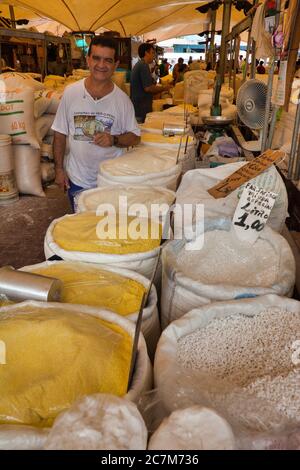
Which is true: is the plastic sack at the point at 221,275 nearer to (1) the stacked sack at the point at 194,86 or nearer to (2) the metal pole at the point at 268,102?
(2) the metal pole at the point at 268,102

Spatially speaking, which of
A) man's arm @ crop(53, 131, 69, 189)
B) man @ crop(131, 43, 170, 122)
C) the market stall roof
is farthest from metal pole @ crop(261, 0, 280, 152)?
the market stall roof

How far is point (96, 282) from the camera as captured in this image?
0.98m

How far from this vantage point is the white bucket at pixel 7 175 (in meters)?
3.38

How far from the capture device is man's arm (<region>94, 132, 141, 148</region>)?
6.56ft

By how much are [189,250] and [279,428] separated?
2.11 feet

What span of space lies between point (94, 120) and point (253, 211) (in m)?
1.31

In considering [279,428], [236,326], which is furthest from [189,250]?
[279,428]

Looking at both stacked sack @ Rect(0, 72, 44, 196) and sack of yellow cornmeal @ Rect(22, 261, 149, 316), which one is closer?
sack of yellow cornmeal @ Rect(22, 261, 149, 316)

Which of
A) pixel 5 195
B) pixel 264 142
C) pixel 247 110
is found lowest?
pixel 5 195

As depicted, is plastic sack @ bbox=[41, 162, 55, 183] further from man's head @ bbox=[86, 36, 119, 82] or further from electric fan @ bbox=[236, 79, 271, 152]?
electric fan @ bbox=[236, 79, 271, 152]

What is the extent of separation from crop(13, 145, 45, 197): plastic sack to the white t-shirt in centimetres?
164

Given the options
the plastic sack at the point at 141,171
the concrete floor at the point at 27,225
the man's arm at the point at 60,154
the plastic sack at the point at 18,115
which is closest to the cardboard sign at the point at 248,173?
the plastic sack at the point at 141,171

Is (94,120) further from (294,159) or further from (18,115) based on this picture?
(18,115)
